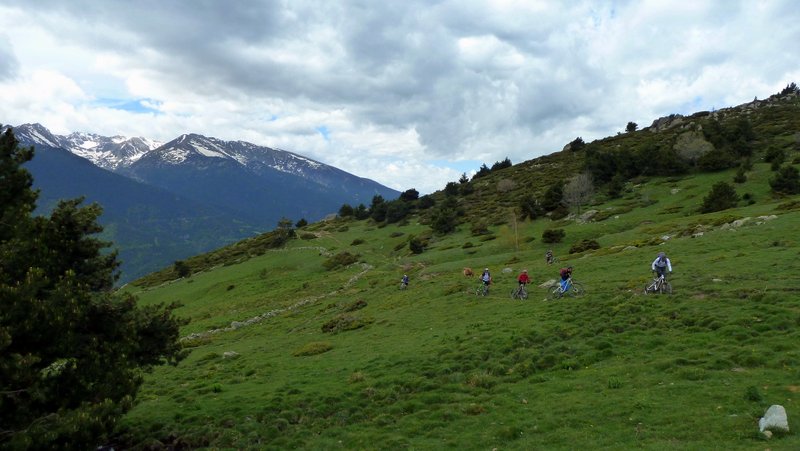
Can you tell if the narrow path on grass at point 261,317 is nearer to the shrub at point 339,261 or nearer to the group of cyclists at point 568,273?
the shrub at point 339,261

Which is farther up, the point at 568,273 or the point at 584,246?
the point at 584,246

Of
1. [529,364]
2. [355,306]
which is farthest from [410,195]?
[529,364]

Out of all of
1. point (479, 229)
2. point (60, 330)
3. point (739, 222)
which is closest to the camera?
point (60, 330)

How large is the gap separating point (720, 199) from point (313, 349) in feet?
204

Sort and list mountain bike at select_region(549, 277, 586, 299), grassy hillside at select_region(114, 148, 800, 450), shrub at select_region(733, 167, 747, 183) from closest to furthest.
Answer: grassy hillside at select_region(114, 148, 800, 450), mountain bike at select_region(549, 277, 586, 299), shrub at select_region(733, 167, 747, 183)

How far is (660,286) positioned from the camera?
98.7 feet

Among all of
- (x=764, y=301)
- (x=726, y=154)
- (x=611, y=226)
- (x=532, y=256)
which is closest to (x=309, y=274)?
(x=532, y=256)

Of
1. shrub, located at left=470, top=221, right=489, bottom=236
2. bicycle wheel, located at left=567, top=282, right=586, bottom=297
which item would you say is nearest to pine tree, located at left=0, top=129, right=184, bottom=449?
bicycle wheel, located at left=567, top=282, right=586, bottom=297

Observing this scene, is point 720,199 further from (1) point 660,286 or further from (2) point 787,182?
(1) point 660,286

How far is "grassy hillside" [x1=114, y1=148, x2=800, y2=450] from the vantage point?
54.1 feet

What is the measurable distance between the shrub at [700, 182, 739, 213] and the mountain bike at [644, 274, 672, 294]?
45912mm

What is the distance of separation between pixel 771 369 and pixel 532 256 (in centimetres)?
4361

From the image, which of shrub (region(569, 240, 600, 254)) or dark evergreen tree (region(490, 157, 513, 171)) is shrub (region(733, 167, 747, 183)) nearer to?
shrub (region(569, 240, 600, 254))

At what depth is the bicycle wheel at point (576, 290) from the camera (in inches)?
1345
